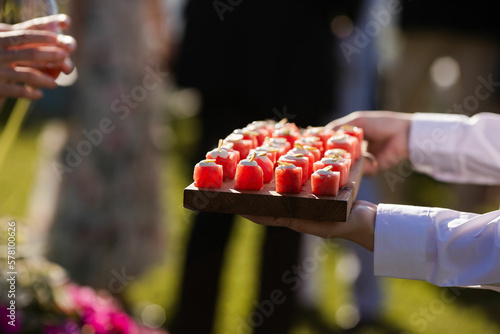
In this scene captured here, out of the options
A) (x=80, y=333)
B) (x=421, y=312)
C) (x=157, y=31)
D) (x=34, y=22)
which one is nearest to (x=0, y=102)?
(x=34, y=22)

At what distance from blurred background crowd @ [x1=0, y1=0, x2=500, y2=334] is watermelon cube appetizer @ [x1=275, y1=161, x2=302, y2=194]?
1010 millimetres

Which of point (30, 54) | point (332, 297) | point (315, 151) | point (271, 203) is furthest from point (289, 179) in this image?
point (332, 297)

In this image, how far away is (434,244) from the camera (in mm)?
1444

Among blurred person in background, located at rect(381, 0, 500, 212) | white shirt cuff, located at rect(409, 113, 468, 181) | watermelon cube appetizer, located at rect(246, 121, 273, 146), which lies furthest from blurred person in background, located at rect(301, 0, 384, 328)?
watermelon cube appetizer, located at rect(246, 121, 273, 146)

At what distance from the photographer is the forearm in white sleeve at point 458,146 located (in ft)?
6.44

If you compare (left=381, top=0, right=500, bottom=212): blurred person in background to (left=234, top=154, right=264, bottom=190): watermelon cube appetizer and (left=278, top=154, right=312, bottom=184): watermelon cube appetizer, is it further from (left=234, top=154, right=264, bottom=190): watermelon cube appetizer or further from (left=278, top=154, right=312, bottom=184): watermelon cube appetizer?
(left=234, top=154, right=264, bottom=190): watermelon cube appetizer

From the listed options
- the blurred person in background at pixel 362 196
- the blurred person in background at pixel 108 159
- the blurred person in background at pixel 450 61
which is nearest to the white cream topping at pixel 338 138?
the blurred person in background at pixel 362 196

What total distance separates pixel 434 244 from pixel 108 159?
2.38 m

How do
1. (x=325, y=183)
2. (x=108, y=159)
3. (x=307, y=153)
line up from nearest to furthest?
(x=325, y=183)
(x=307, y=153)
(x=108, y=159)

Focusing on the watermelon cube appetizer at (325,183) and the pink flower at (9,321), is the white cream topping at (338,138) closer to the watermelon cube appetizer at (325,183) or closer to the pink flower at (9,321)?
the watermelon cube appetizer at (325,183)

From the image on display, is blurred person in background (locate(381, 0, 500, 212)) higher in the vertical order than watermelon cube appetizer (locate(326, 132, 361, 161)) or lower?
higher

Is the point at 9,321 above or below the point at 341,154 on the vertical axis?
below

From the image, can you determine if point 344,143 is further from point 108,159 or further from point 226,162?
point 108,159

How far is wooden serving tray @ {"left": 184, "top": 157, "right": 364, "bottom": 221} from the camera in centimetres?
135
